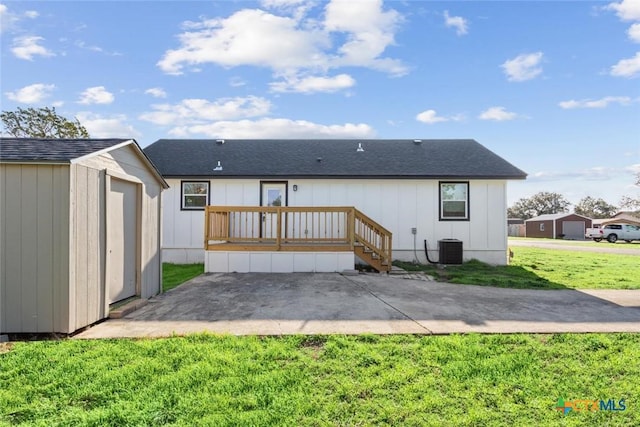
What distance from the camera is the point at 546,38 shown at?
935cm

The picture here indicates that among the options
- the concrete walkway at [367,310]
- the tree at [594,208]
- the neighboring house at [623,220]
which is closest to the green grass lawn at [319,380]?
the concrete walkway at [367,310]

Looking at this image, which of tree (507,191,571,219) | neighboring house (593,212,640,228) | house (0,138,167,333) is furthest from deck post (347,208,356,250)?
tree (507,191,571,219)

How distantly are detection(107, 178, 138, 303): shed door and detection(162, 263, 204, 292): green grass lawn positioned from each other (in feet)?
4.16

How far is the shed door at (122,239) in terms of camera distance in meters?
4.78

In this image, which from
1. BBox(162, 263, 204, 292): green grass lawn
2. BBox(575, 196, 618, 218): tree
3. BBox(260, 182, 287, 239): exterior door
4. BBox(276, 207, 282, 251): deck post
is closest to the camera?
BBox(162, 263, 204, 292): green grass lawn

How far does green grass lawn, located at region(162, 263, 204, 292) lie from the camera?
23.4 feet

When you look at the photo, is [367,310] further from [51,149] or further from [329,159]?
[329,159]

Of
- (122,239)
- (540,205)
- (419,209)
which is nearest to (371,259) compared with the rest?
(419,209)

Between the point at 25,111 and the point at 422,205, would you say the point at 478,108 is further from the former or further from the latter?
the point at 25,111

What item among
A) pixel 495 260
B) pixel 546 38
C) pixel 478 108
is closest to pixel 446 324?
pixel 495 260

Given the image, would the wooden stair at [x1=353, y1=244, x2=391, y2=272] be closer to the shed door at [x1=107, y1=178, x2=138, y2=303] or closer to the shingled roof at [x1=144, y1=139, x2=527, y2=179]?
the shingled roof at [x1=144, y1=139, x2=527, y2=179]

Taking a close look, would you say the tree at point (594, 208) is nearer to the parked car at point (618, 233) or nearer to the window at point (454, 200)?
the parked car at point (618, 233)

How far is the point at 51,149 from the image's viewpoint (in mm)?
4078

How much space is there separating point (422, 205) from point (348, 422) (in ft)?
29.6
